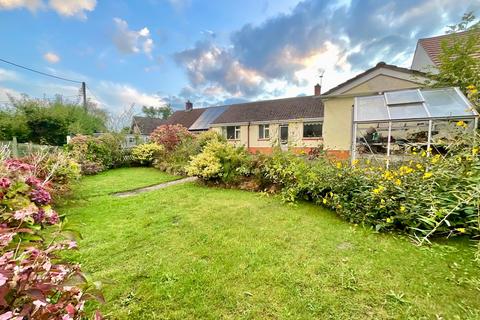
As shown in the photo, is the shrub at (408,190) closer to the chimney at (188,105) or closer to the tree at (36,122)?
the tree at (36,122)

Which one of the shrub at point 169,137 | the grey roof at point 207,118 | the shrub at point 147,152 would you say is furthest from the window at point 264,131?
the shrub at point 147,152

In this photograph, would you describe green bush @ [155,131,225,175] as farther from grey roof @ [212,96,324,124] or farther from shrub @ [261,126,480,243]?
grey roof @ [212,96,324,124]

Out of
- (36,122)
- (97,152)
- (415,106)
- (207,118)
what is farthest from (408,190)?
(36,122)

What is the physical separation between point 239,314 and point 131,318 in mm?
943

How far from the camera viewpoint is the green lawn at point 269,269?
1.95m

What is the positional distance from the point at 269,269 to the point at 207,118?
22.3 metres

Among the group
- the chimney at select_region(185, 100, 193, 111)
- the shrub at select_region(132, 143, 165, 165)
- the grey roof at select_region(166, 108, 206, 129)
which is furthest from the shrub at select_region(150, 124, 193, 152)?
the chimney at select_region(185, 100, 193, 111)

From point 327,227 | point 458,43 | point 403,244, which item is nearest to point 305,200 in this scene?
point 327,227

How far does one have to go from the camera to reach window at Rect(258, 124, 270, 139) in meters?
17.9

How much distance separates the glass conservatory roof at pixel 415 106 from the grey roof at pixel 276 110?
7663 mm

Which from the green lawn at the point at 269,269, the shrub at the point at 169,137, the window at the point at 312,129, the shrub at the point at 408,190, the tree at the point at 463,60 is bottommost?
the green lawn at the point at 269,269

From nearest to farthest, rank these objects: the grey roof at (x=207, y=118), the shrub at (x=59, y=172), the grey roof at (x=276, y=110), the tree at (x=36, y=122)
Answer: the shrub at (x=59, y=172) → the tree at (x=36, y=122) → the grey roof at (x=276, y=110) → the grey roof at (x=207, y=118)

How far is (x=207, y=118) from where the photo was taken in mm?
23672

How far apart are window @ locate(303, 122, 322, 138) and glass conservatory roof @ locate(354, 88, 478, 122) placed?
736 cm
